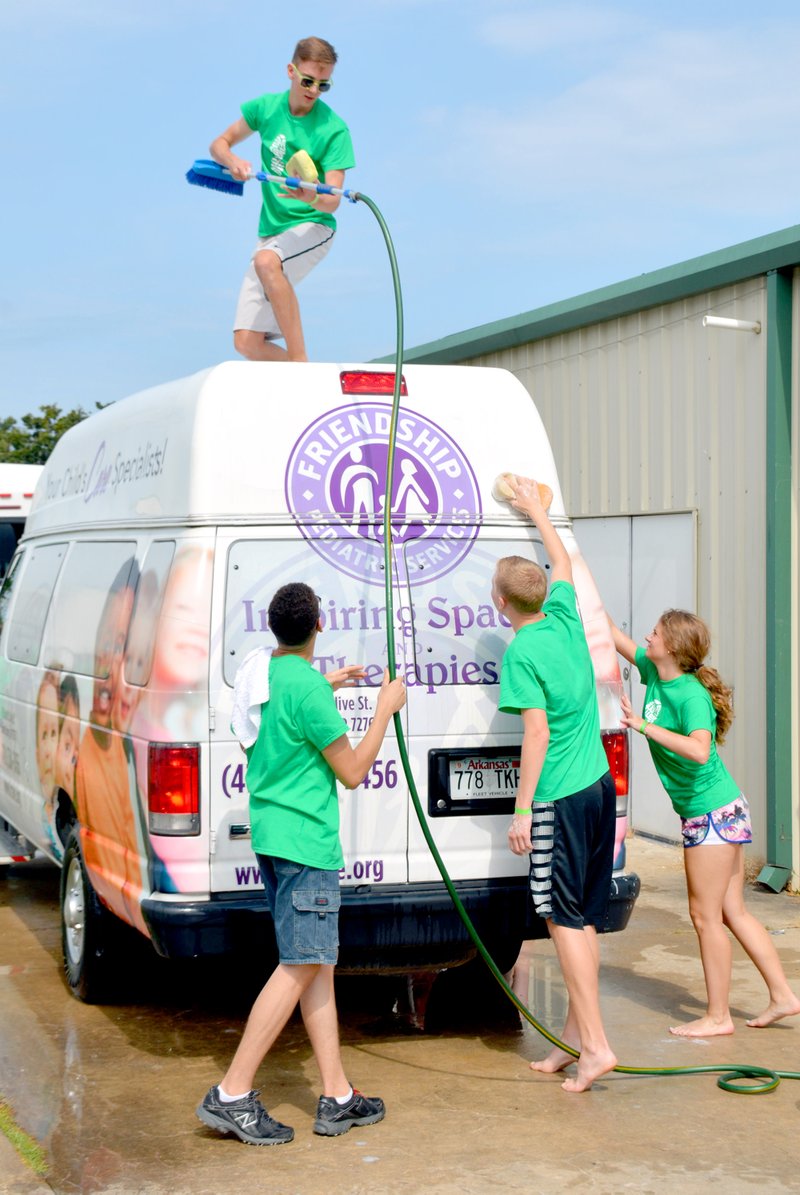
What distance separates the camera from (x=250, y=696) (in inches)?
192

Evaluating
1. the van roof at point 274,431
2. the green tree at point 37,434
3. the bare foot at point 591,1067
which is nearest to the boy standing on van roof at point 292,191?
the van roof at point 274,431

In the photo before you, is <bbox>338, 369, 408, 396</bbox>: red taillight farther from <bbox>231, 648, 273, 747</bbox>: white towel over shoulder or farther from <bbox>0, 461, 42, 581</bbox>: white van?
<bbox>0, 461, 42, 581</bbox>: white van

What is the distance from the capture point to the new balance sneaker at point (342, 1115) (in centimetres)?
480

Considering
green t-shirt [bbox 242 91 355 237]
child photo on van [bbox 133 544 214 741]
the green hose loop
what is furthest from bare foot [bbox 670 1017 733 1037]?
green t-shirt [bbox 242 91 355 237]

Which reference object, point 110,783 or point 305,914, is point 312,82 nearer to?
point 110,783

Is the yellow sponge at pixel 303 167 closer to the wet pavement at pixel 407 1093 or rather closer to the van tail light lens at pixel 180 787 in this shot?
the van tail light lens at pixel 180 787

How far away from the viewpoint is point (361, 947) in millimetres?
5316

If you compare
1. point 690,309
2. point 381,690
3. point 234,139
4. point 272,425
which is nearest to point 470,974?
point 381,690

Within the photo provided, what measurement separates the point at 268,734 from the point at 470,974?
2.29 meters

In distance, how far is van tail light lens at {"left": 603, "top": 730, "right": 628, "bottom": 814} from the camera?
5.76 m

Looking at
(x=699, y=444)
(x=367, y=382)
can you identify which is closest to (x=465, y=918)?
(x=367, y=382)

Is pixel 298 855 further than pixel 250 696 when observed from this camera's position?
No

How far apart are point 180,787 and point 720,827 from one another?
2197 millimetres

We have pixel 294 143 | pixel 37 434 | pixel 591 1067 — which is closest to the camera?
pixel 591 1067
